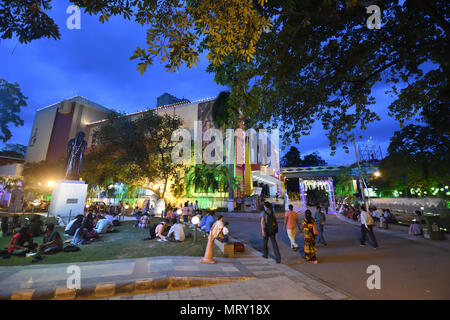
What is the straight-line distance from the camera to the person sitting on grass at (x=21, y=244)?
568 cm

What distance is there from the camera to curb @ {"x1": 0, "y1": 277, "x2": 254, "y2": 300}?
10.7 ft

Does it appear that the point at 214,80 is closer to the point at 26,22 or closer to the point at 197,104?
the point at 26,22

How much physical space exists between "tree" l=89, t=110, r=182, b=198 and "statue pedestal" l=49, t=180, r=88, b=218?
28.9ft

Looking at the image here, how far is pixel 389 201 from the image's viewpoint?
898 inches

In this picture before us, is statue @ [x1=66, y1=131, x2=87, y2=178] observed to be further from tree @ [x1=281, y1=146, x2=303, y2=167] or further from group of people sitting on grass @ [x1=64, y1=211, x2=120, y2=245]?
tree @ [x1=281, y1=146, x2=303, y2=167]

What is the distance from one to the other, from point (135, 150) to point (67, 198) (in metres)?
9.81

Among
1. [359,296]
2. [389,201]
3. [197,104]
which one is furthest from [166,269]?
[197,104]

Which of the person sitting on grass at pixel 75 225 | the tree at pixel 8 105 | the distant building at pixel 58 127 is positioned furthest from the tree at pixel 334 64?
the distant building at pixel 58 127

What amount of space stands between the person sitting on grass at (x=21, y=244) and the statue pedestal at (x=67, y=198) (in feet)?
20.7

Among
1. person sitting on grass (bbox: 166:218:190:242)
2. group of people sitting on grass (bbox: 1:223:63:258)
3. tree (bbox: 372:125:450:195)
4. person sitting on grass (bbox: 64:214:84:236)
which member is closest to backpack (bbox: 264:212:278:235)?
person sitting on grass (bbox: 166:218:190:242)
